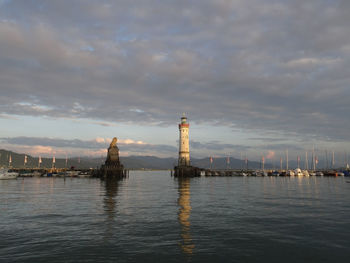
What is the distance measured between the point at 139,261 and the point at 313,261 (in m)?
9.27

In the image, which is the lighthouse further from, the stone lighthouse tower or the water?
the water

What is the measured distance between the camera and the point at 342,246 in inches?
644

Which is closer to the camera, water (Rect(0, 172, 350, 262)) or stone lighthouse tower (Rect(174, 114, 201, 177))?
water (Rect(0, 172, 350, 262))

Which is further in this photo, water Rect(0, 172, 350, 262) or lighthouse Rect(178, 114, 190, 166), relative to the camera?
lighthouse Rect(178, 114, 190, 166)

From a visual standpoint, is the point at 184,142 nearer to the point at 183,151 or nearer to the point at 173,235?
the point at 183,151

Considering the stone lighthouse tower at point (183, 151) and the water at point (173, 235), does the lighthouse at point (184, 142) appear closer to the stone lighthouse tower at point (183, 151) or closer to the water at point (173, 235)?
the stone lighthouse tower at point (183, 151)

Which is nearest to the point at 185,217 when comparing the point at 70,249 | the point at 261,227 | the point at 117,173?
the point at 261,227

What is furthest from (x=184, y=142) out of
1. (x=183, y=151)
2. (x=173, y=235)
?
(x=173, y=235)

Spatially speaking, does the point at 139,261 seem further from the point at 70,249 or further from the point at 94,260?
the point at 70,249

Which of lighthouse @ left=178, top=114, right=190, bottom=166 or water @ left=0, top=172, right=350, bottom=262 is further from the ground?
lighthouse @ left=178, top=114, right=190, bottom=166

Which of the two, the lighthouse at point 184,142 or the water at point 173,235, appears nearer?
the water at point 173,235

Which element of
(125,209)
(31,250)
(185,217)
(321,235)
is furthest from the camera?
(125,209)

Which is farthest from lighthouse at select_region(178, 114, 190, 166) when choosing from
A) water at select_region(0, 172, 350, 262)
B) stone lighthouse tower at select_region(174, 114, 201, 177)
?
water at select_region(0, 172, 350, 262)

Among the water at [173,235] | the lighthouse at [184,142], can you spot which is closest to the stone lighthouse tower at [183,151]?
the lighthouse at [184,142]
